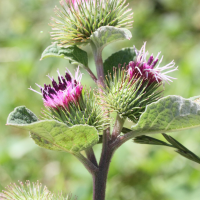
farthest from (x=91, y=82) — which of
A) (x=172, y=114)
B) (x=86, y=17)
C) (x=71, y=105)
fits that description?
(x=172, y=114)

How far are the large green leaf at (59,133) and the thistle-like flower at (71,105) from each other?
131mm

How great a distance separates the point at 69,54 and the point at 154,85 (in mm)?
431

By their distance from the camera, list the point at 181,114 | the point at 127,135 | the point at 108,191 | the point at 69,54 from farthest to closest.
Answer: the point at 108,191 < the point at 69,54 < the point at 127,135 < the point at 181,114

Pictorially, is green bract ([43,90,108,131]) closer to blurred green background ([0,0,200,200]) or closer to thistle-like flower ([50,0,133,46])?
thistle-like flower ([50,0,133,46])

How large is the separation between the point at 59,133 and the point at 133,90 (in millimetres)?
415

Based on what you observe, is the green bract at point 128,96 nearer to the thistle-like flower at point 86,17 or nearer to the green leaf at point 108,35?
the green leaf at point 108,35

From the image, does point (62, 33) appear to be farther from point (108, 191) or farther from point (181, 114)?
Result: point (108, 191)

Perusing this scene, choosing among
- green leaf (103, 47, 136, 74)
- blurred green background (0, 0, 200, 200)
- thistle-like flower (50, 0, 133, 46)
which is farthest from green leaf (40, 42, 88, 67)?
blurred green background (0, 0, 200, 200)

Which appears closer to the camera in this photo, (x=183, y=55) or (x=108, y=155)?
(x=108, y=155)

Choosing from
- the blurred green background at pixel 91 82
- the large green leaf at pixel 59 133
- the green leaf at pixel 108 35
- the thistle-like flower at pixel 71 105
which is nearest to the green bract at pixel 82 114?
the thistle-like flower at pixel 71 105

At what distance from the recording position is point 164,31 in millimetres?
4809

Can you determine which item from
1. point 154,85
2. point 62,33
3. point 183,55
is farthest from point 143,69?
point 183,55

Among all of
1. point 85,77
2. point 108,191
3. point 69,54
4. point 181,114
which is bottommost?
point 108,191

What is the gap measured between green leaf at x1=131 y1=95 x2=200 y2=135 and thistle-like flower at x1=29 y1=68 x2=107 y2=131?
0.23 meters
